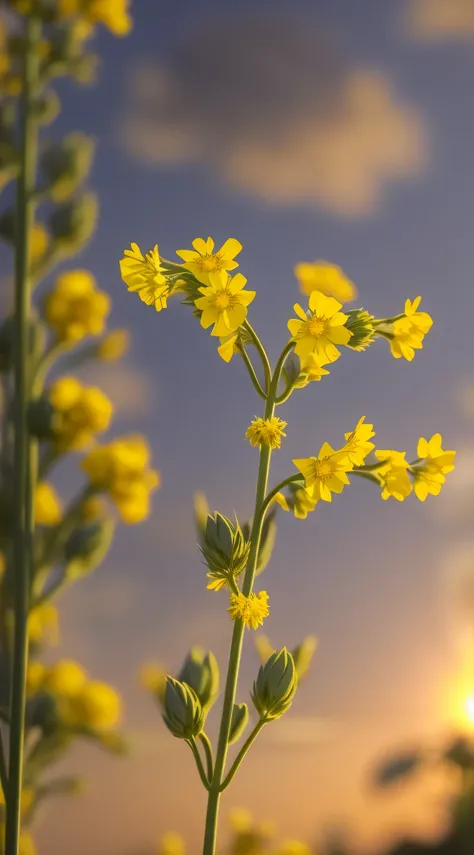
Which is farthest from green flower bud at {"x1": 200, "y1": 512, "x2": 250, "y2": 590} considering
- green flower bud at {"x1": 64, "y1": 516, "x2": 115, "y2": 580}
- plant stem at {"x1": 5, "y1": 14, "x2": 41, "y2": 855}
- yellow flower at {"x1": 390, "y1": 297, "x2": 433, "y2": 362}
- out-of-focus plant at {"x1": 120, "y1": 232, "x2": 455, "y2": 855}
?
green flower bud at {"x1": 64, "y1": 516, "x2": 115, "y2": 580}

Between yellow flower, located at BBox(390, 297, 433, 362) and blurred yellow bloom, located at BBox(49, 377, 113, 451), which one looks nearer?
yellow flower, located at BBox(390, 297, 433, 362)

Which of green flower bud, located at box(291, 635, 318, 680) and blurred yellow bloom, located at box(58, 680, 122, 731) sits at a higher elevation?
blurred yellow bloom, located at box(58, 680, 122, 731)

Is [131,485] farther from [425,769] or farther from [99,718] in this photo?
[425,769]

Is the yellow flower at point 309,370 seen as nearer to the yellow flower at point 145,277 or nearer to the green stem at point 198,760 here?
the yellow flower at point 145,277

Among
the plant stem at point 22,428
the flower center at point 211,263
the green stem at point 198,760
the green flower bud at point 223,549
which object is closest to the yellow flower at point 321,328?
the flower center at point 211,263

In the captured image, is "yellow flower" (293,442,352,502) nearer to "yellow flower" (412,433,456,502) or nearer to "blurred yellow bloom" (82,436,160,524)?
"yellow flower" (412,433,456,502)

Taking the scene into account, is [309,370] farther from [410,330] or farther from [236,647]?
[236,647]
